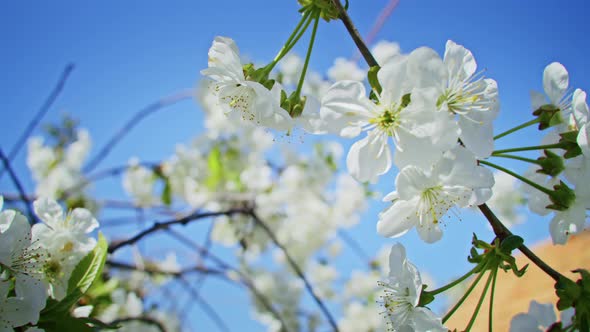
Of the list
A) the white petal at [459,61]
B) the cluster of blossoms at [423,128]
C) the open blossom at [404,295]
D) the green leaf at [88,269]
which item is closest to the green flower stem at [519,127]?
the cluster of blossoms at [423,128]

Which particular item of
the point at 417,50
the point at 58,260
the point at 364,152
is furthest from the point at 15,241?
the point at 417,50

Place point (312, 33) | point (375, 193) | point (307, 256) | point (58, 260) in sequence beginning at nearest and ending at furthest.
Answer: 1. point (312, 33)
2. point (58, 260)
3. point (375, 193)
4. point (307, 256)

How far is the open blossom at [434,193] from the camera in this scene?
577 millimetres

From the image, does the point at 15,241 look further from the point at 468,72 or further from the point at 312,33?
the point at 468,72

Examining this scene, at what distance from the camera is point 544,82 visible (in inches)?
29.6

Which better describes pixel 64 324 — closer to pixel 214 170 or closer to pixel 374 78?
pixel 374 78

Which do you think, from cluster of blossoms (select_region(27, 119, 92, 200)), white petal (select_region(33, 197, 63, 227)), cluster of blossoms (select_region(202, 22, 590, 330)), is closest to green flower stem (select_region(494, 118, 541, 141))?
cluster of blossoms (select_region(202, 22, 590, 330))

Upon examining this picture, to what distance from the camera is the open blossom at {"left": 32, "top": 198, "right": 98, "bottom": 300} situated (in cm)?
80

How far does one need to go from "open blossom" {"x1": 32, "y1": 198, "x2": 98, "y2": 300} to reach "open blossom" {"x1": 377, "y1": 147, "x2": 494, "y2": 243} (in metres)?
0.55

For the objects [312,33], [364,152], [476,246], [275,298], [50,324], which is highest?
[275,298]

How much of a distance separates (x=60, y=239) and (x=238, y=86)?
43 cm

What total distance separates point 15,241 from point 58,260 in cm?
14

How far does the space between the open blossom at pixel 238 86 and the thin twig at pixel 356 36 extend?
149mm

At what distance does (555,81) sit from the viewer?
743 mm
